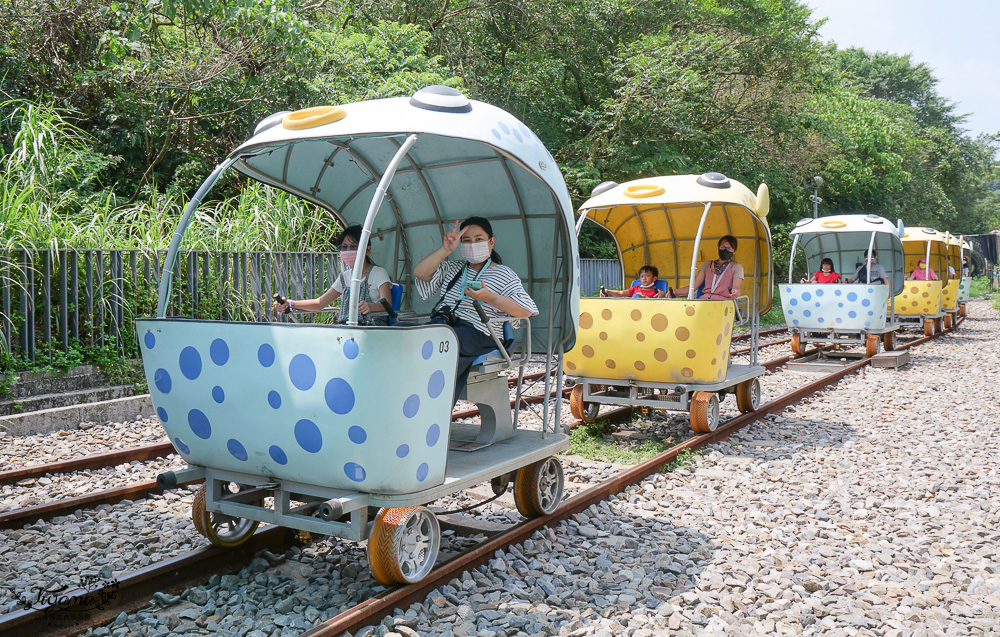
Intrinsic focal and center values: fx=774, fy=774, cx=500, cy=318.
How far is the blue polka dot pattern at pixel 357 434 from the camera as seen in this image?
3.63 metres

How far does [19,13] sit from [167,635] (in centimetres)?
1441

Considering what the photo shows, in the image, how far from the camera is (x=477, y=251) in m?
4.96

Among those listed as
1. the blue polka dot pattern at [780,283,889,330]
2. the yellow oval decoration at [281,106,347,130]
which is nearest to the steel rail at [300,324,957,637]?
the yellow oval decoration at [281,106,347,130]

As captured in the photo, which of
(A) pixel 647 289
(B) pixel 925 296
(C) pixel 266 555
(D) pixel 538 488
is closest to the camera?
(C) pixel 266 555

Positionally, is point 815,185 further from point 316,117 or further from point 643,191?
point 316,117

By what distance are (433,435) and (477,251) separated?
1.46 meters

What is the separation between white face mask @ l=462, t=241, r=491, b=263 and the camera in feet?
16.2

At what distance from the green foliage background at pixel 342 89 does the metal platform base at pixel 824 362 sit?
22.1 feet

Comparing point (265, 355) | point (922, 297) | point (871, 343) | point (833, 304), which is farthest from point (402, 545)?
point (922, 297)

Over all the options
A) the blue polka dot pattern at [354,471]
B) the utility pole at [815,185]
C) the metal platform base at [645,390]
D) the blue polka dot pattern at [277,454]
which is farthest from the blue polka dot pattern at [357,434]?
the utility pole at [815,185]

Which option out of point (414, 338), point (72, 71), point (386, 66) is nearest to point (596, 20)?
point (386, 66)

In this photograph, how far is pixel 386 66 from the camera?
15.5m

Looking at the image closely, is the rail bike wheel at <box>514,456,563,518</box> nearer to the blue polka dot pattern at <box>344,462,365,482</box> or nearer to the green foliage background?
the blue polka dot pattern at <box>344,462,365,482</box>

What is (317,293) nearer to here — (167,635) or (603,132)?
(167,635)
